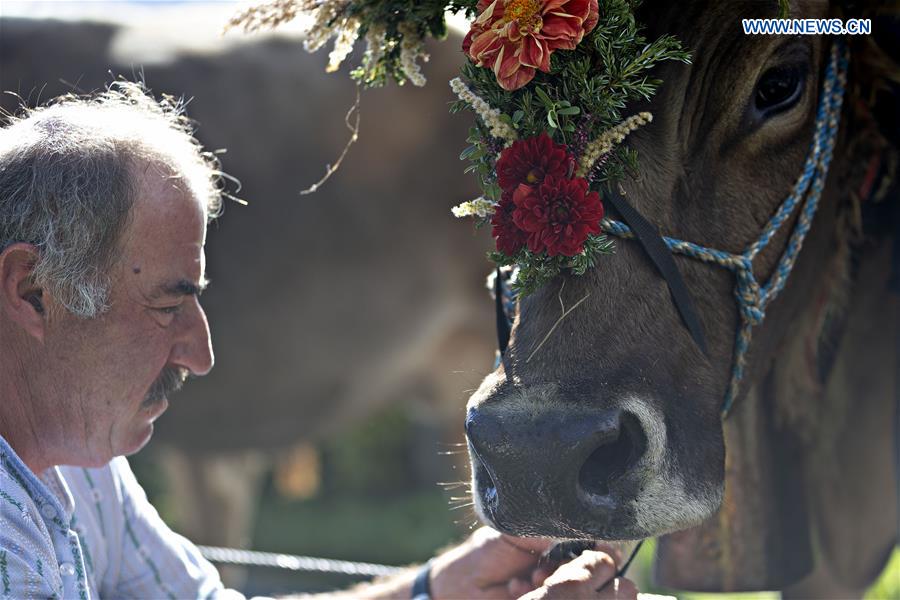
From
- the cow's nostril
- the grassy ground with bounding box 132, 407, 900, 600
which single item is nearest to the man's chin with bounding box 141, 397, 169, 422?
the cow's nostril

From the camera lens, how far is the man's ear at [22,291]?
79.5 inches

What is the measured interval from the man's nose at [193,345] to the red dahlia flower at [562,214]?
28.1 inches

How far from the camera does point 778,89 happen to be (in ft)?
7.57

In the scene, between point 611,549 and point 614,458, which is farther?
point 611,549

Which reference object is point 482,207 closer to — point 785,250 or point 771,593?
point 785,250

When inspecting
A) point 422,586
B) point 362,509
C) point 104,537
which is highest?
point 104,537

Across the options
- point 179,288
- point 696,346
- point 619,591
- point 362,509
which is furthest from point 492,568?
point 362,509

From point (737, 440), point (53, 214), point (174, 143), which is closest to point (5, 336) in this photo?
point (53, 214)

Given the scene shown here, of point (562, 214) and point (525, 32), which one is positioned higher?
point (525, 32)

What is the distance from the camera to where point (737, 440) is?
282 cm

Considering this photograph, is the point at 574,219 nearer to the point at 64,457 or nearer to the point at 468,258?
the point at 64,457

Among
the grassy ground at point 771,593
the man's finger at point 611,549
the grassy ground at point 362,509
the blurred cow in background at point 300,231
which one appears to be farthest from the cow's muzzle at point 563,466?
the grassy ground at point 362,509

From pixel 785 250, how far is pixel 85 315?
1442mm

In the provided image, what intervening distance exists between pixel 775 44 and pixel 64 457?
163 centimetres
